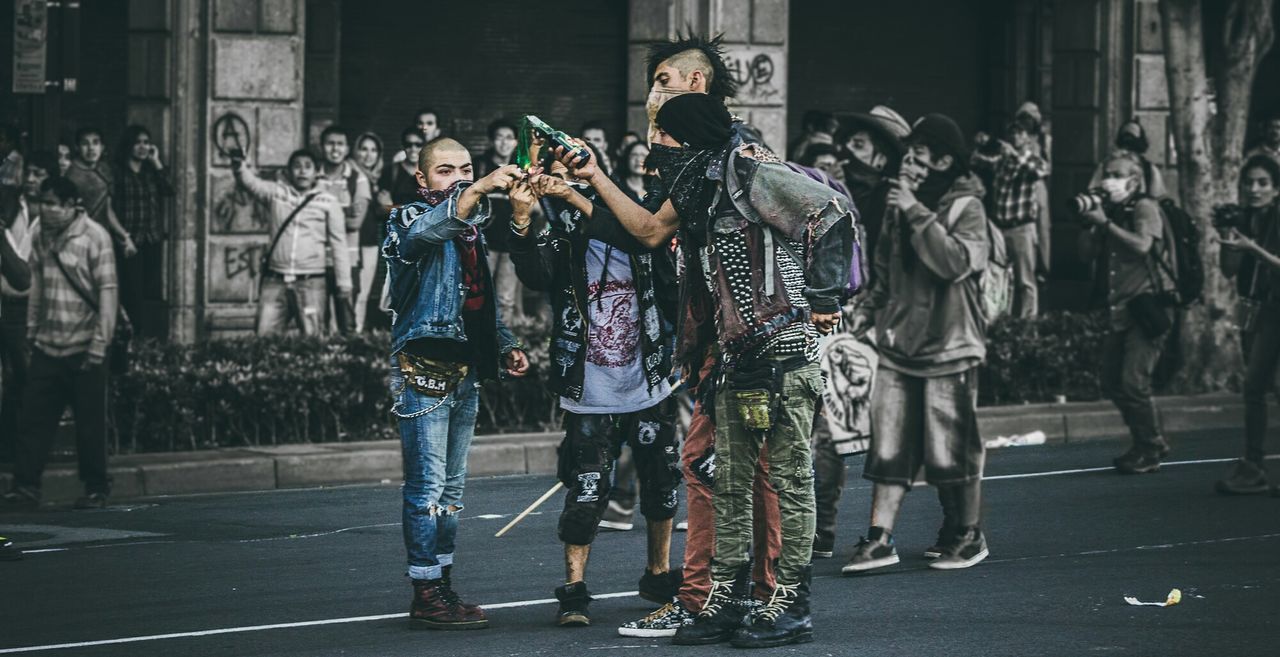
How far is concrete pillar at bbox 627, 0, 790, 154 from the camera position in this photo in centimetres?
1844

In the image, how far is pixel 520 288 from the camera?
690 inches

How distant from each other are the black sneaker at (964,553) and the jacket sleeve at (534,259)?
2175mm

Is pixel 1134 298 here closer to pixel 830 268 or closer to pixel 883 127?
pixel 883 127

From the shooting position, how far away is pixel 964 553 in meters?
9.13

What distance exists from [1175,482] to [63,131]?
9.26 metres

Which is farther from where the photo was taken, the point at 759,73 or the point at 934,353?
the point at 759,73

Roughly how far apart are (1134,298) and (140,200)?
7.60 meters

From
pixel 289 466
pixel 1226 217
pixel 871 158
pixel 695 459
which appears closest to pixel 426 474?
pixel 695 459

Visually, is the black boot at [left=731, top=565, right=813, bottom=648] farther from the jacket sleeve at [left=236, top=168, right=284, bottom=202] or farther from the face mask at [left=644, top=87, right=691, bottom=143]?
the jacket sleeve at [left=236, top=168, right=284, bottom=202]

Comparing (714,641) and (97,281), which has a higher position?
(97,281)

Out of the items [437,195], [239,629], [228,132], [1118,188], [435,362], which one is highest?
[228,132]

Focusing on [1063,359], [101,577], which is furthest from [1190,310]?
[101,577]

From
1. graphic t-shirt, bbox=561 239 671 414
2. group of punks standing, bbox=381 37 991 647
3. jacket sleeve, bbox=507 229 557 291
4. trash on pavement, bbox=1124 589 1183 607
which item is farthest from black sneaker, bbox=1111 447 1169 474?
jacket sleeve, bbox=507 229 557 291

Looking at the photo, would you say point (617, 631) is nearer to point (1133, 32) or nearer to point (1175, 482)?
point (1175, 482)
